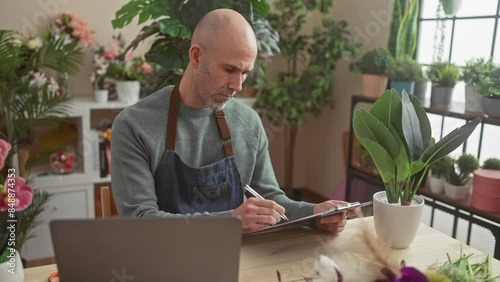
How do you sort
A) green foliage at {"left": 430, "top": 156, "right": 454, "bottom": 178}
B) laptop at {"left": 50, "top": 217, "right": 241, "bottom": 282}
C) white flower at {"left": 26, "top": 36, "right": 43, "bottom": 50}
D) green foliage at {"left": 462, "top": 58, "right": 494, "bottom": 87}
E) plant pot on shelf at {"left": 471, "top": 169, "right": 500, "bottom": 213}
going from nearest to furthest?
laptop at {"left": 50, "top": 217, "right": 241, "bottom": 282}, plant pot on shelf at {"left": 471, "top": 169, "right": 500, "bottom": 213}, green foliage at {"left": 462, "top": 58, "right": 494, "bottom": 87}, green foliage at {"left": 430, "top": 156, "right": 454, "bottom": 178}, white flower at {"left": 26, "top": 36, "right": 43, "bottom": 50}

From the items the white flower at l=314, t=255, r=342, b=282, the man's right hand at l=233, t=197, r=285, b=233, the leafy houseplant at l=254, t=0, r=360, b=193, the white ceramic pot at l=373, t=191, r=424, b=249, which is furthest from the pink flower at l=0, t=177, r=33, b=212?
the leafy houseplant at l=254, t=0, r=360, b=193

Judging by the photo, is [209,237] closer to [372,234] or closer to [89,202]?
[372,234]

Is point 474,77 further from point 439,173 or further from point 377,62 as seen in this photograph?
point 377,62

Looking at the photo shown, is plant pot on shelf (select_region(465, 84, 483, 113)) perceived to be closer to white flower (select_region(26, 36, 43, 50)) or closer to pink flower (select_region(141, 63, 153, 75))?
pink flower (select_region(141, 63, 153, 75))

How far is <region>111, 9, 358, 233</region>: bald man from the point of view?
137 centimetres

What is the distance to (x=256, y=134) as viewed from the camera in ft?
5.40

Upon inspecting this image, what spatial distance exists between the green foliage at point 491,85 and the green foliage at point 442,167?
15.1 inches

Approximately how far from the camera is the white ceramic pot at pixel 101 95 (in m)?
2.93

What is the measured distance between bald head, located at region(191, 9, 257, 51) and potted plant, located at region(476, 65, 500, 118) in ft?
4.44

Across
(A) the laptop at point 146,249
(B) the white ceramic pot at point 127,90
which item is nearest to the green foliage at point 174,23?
(B) the white ceramic pot at point 127,90

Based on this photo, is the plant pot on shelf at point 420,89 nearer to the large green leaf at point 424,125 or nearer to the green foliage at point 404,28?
the green foliage at point 404,28

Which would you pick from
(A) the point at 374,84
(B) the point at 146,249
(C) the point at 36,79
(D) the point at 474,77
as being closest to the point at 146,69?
(C) the point at 36,79

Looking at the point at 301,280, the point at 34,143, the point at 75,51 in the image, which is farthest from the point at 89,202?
the point at 301,280

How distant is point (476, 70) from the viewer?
7.39 feet
